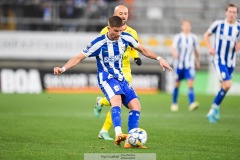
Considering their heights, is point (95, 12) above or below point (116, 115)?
above

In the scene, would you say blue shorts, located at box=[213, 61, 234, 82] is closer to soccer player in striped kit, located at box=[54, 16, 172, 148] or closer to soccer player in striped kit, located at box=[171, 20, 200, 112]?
soccer player in striped kit, located at box=[171, 20, 200, 112]

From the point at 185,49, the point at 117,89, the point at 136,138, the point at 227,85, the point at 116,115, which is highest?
the point at 117,89

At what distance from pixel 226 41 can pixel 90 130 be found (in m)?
4.34

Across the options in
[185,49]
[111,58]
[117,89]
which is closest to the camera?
[117,89]

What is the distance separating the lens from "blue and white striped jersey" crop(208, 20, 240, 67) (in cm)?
1559

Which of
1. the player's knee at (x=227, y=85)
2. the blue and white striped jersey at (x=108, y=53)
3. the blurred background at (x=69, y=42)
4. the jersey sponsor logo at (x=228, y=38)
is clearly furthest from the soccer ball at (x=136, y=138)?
the blurred background at (x=69, y=42)

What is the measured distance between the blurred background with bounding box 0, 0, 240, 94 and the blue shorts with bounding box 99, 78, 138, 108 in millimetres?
16305

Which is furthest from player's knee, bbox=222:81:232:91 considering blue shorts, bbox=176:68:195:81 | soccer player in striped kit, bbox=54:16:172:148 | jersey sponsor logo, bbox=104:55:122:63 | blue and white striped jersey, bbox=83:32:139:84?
jersey sponsor logo, bbox=104:55:122:63

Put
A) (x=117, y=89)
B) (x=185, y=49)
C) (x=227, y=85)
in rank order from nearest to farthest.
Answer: (x=117, y=89) < (x=227, y=85) < (x=185, y=49)

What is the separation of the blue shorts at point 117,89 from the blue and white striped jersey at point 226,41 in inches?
Result: 219

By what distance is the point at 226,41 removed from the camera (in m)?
15.7

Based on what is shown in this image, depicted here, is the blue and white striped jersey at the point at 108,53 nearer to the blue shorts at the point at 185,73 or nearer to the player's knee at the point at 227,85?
the player's knee at the point at 227,85

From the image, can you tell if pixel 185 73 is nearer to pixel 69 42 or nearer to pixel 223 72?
pixel 223 72

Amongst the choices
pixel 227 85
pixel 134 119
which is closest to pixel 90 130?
pixel 134 119
